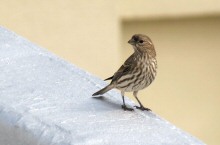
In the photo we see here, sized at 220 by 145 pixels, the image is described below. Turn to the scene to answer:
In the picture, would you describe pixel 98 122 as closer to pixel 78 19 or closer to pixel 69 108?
pixel 69 108

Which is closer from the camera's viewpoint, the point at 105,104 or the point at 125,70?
the point at 105,104

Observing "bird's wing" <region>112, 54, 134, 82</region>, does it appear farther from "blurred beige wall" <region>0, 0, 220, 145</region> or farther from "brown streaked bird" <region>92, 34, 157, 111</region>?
"blurred beige wall" <region>0, 0, 220, 145</region>

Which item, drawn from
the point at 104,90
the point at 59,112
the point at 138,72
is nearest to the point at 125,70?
the point at 138,72

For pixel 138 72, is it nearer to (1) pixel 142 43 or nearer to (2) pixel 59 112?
(1) pixel 142 43

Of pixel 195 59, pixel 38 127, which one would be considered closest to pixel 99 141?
pixel 38 127

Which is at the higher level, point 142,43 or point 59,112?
point 142,43

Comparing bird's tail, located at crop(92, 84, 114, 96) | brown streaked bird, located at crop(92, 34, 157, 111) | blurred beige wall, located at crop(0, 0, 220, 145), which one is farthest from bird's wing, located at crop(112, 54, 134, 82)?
blurred beige wall, located at crop(0, 0, 220, 145)

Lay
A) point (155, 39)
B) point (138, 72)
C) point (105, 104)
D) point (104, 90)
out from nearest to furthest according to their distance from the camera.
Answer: point (105, 104), point (104, 90), point (138, 72), point (155, 39)
